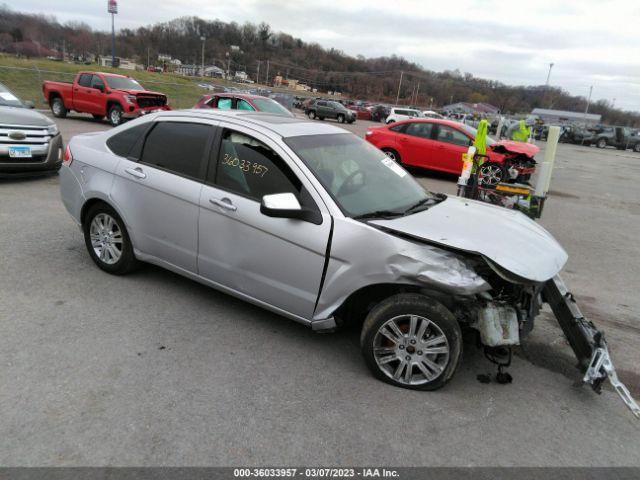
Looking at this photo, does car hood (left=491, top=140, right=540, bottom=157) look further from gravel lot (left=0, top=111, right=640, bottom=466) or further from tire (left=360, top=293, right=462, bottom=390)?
tire (left=360, top=293, right=462, bottom=390)

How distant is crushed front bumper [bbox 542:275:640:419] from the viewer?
3088 millimetres

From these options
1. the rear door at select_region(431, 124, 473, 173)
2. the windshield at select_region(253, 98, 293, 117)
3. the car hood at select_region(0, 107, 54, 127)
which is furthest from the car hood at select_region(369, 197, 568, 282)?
the windshield at select_region(253, 98, 293, 117)

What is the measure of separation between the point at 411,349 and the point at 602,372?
1.25 meters

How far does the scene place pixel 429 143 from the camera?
12750 millimetres

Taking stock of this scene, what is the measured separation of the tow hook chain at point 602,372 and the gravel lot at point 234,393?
20 centimetres

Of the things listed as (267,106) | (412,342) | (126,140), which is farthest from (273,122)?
(267,106)

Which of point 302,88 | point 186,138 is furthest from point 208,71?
point 186,138

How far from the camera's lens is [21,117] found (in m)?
7.93

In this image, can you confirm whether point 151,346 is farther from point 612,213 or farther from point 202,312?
point 612,213

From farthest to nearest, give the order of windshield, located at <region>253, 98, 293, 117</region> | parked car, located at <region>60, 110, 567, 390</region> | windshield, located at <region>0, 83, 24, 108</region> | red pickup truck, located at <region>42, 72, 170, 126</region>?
red pickup truck, located at <region>42, 72, 170, 126</region> < windshield, located at <region>253, 98, 293, 117</region> < windshield, located at <region>0, 83, 24, 108</region> < parked car, located at <region>60, 110, 567, 390</region>

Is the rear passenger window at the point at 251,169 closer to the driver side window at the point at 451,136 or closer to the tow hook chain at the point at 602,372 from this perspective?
the tow hook chain at the point at 602,372

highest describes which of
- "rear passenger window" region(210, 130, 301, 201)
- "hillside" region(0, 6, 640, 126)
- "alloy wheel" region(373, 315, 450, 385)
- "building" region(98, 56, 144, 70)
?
"hillside" region(0, 6, 640, 126)

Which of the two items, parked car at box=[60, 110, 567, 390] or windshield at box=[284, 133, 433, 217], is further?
windshield at box=[284, 133, 433, 217]

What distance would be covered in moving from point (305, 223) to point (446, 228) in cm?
101
